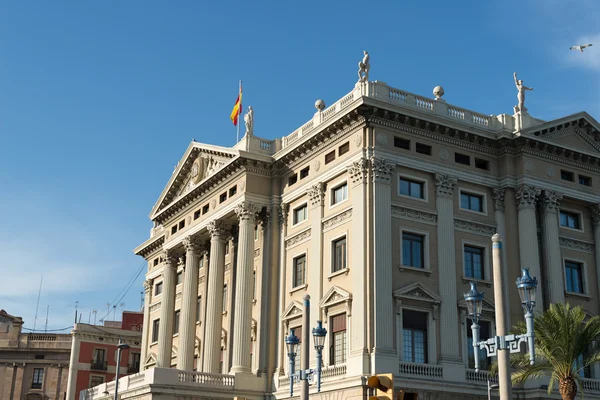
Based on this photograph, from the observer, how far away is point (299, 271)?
47094mm

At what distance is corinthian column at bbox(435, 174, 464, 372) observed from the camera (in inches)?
1620

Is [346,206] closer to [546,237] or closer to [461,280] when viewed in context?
[461,280]

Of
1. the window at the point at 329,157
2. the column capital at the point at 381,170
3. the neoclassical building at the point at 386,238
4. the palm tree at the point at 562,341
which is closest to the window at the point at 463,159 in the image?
the neoclassical building at the point at 386,238

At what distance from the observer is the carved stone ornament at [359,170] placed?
42062mm

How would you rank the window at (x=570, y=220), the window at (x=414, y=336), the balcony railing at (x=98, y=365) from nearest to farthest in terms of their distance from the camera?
the window at (x=414, y=336), the window at (x=570, y=220), the balcony railing at (x=98, y=365)

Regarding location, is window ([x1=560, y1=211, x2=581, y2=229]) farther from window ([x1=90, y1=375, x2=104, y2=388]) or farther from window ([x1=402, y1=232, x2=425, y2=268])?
window ([x1=90, y1=375, x2=104, y2=388])

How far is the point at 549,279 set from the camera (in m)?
44.4

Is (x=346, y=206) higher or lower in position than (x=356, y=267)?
higher

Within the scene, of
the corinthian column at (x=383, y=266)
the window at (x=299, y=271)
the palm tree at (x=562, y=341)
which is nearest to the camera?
the palm tree at (x=562, y=341)

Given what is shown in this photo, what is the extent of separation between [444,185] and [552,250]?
7.13 m

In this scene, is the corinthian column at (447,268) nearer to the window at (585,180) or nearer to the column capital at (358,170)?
the column capital at (358,170)

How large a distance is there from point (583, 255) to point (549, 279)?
3909 millimetres

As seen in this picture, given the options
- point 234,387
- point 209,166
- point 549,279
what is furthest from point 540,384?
point 209,166

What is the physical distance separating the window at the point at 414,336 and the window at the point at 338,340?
3060mm
